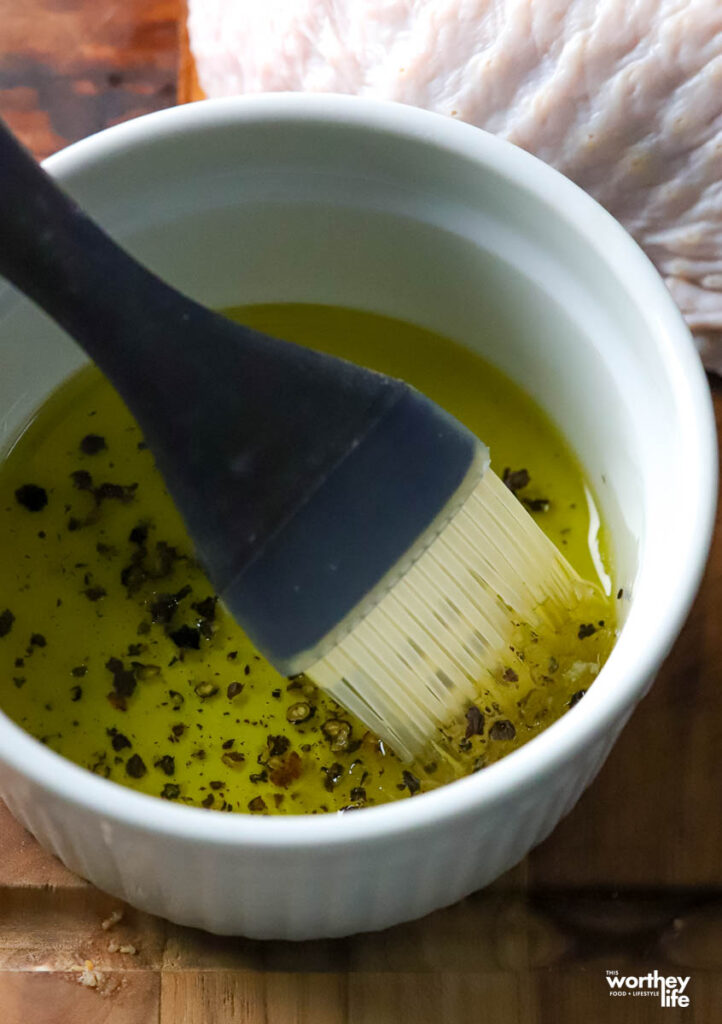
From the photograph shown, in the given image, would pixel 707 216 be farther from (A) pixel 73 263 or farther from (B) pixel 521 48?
(A) pixel 73 263

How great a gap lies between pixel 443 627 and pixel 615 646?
86mm

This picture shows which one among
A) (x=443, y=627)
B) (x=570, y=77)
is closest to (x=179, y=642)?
(x=443, y=627)

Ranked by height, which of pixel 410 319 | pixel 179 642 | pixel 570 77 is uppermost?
pixel 570 77

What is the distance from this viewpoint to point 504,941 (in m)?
0.65

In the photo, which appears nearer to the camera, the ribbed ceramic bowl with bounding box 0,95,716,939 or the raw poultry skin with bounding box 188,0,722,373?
the ribbed ceramic bowl with bounding box 0,95,716,939

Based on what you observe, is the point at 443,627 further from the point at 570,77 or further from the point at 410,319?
the point at 570,77

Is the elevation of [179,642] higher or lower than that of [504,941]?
higher

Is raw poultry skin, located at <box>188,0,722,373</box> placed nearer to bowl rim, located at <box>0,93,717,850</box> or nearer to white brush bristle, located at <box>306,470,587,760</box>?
bowl rim, located at <box>0,93,717,850</box>

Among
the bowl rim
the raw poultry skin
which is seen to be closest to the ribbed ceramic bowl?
the bowl rim

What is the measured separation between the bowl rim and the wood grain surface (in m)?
0.14

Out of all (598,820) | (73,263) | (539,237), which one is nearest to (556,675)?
(598,820)

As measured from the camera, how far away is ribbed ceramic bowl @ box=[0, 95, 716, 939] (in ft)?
1.66

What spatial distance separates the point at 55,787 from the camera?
50cm

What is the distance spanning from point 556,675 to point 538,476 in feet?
0.41
